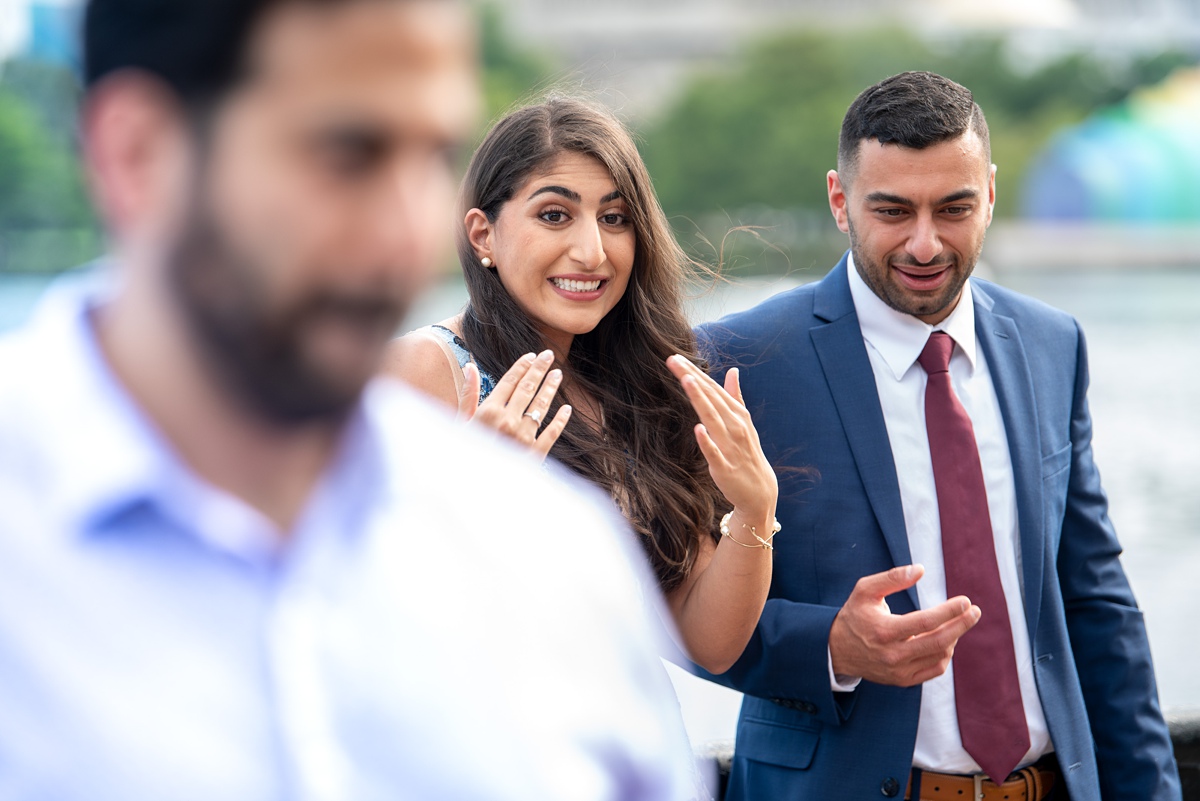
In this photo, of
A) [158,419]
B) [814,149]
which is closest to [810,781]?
[158,419]

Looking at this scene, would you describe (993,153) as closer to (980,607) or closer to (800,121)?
(800,121)

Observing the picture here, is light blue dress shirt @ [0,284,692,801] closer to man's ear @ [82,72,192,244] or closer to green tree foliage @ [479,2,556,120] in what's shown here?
man's ear @ [82,72,192,244]

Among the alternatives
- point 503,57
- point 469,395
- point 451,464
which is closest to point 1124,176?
point 503,57

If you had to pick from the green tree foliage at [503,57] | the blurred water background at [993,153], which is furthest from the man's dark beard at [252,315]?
the green tree foliage at [503,57]

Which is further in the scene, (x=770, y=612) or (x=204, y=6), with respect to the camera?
(x=770, y=612)

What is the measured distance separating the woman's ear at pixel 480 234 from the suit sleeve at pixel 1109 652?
1227 mm

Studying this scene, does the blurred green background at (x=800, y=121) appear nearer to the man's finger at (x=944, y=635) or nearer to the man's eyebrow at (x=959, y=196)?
the man's eyebrow at (x=959, y=196)

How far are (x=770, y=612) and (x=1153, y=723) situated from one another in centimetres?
84

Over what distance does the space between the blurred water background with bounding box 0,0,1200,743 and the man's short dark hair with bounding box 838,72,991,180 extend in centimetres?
389

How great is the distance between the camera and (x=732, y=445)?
1.97m

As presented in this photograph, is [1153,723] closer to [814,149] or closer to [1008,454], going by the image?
[1008,454]

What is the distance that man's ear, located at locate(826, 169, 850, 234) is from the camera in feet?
8.84

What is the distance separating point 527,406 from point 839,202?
1.21 meters

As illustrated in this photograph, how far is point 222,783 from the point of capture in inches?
32.9
